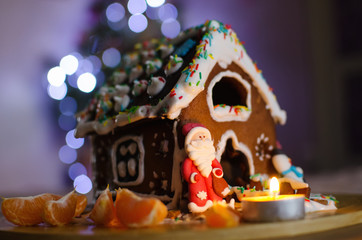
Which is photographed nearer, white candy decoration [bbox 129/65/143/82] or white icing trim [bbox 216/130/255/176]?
white icing trim [bbox 216/130/255/176]

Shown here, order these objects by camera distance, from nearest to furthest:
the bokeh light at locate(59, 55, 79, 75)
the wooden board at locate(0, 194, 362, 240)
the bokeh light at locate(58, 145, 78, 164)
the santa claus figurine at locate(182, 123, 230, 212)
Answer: the wooden board at locate(0, 194, 362, 240) < the santa claus figurine at locate(182, 123, 230, 212) < the bokeh light at locate(59, 55, 79, 75) < the bokeh light at locate(58, 145, 78, 164)

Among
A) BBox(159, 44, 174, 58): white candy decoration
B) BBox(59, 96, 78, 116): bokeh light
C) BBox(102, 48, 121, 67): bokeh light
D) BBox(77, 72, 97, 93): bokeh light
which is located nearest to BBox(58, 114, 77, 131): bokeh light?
BBox(59, 96, 78, 116): bokeh light

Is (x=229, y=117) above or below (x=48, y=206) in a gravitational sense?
above

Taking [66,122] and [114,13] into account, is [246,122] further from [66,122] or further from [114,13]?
[66,122]

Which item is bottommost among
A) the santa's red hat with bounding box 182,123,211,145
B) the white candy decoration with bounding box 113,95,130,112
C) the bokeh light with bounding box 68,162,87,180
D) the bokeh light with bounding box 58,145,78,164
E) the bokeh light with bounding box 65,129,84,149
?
the bokeh light with bounding box 68,162,87,180

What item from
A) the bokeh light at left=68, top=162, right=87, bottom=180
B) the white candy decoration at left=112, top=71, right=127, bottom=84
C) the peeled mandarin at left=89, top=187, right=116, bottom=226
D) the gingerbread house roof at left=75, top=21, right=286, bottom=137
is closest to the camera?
the peeled mandarin at left=89, top=187, right=116, bottom=226

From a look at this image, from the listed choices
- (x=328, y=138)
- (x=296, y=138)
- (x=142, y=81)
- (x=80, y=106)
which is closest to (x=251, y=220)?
(x=142, y=81)

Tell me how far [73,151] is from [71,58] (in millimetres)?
1171

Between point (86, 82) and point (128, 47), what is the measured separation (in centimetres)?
62

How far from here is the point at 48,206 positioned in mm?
1639

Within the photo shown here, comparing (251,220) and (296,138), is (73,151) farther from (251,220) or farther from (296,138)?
(251,220)

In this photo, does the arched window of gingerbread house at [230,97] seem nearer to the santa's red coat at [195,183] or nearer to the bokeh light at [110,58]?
the santa's red coat at [195,183]

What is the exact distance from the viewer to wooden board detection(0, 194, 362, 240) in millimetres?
1317

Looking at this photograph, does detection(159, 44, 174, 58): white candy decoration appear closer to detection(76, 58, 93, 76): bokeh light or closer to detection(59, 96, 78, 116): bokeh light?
detection(76, 58, 93, 76): bokeh light
